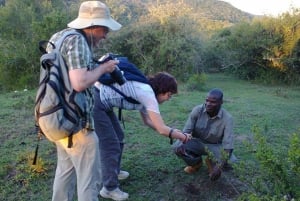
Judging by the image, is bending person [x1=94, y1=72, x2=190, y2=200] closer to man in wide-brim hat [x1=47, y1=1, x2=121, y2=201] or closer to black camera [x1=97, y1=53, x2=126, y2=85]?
black camera [x1=97, y1=53, x2=126, y2=85]

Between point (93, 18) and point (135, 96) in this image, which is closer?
point (93, 18)

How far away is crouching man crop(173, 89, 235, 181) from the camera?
13.0ft

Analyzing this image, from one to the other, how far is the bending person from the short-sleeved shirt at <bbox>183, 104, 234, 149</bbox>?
0.78 m

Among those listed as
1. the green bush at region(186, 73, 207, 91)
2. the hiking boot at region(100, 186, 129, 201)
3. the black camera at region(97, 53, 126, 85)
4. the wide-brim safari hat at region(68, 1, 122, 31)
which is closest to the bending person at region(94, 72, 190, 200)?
the hiking boot at region(100, 186, 129, 201)

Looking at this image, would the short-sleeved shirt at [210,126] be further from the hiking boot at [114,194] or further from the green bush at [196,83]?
the green bush at [196,83]

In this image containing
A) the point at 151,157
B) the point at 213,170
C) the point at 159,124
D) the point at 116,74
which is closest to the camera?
the point at 116,74

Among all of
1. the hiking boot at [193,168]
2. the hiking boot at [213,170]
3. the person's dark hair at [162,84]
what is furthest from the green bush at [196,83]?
the person's dark hair at [162,84]

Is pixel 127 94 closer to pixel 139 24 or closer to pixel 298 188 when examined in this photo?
pixel 298 188

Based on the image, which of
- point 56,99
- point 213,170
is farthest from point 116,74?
point 213,170

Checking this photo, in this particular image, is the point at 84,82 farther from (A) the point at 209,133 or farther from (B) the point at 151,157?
(B) the point at 151,157

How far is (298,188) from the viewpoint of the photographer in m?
2.46

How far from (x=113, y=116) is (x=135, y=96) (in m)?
0.56

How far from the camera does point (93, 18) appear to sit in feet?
8.97

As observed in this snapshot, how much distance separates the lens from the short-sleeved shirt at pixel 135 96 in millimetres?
3123
